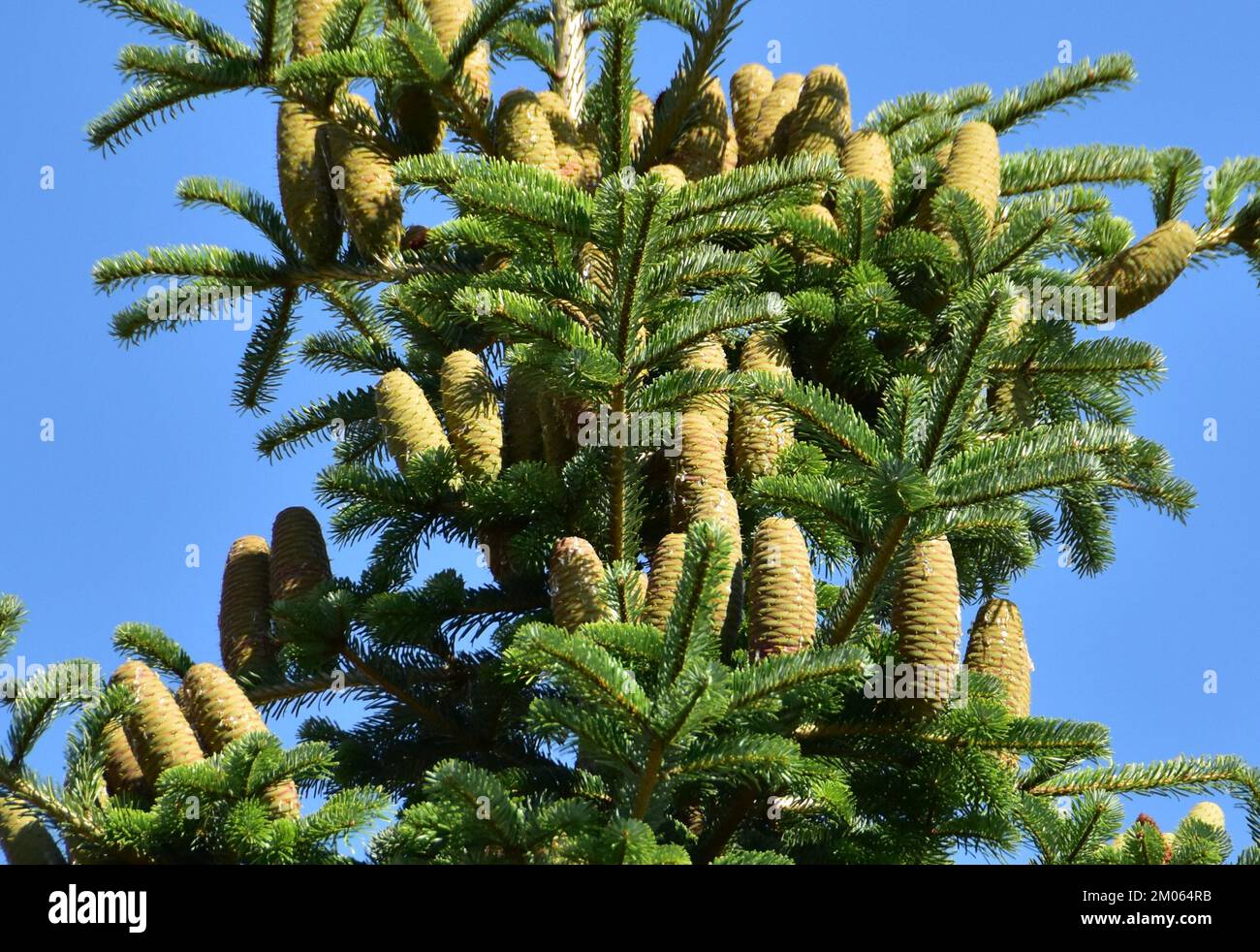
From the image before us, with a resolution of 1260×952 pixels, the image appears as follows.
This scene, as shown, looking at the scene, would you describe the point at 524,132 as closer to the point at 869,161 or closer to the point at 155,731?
the point at 869,161

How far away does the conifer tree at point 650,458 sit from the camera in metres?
3.75

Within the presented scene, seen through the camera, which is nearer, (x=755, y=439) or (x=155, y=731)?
(x=155, y=731)

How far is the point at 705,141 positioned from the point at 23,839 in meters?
3.22

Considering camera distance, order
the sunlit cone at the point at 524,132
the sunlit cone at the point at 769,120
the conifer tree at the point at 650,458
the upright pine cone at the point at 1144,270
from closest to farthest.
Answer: the conifer tree at the point at 650,458, the upright pine cone at the point at 1144,270, the sunlit cone at the point at 524,132, the sunlit cone at the point at 769,120

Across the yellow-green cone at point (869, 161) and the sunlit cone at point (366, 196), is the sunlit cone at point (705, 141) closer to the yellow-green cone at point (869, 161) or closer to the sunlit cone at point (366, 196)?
the yellow-green cone at point (869, 161)

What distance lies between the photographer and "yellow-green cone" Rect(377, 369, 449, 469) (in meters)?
4.84

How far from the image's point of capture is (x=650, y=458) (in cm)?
475

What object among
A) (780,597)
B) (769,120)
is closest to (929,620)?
(780,597)

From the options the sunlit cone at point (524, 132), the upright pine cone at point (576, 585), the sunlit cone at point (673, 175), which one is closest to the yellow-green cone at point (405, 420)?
the upright pine cone at point (576, 585)

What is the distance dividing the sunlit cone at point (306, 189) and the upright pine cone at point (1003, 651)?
2621 mm

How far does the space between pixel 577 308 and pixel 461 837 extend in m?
1.82

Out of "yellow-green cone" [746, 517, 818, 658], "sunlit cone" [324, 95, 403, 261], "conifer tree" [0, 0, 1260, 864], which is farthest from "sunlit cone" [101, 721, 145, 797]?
"sunlit cone" [324, 95, 403, 261]
